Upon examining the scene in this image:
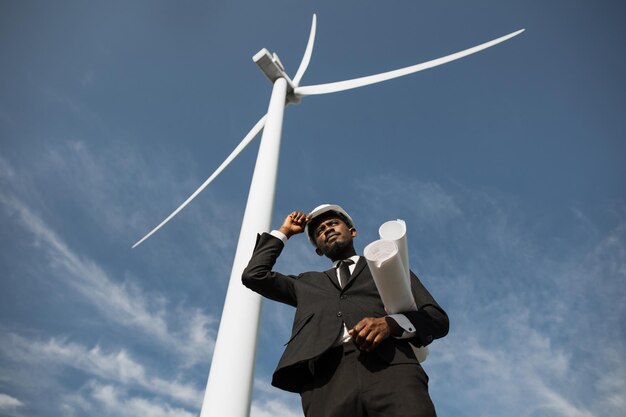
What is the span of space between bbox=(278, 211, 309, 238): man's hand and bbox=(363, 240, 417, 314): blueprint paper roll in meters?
1.23

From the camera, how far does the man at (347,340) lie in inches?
119

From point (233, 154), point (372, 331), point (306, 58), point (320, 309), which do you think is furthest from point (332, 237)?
point (306, 58)

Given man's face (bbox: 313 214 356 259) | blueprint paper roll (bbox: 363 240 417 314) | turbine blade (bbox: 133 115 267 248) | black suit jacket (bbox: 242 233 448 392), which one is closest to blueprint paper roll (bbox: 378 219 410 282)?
blueprint paper roll (bbox: 363 240 417 314)

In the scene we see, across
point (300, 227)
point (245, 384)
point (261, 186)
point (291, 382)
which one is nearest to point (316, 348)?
point (291, 382)

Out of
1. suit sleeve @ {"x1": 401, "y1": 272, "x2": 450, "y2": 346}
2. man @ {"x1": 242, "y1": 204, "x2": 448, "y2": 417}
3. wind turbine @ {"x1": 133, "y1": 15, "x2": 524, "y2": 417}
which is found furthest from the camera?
wind turbine @ {"x1": 133, "y1": 15, "x2": 524, "y2": 417}

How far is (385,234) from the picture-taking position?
3576mm

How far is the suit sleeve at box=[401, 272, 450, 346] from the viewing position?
3.32 metres

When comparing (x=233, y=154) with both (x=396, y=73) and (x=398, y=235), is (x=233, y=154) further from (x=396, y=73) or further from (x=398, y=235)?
(x=398, y=235)

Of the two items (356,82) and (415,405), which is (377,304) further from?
(356,82)

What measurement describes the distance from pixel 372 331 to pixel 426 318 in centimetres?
54

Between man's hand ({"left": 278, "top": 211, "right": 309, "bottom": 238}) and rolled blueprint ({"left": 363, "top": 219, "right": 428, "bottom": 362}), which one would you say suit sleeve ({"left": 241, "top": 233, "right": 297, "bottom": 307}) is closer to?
man's hand ({"left": 278, "top": 211, "right": 309, "bottom": 238})

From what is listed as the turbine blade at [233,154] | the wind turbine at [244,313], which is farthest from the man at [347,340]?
the turbine blade at [233,154]

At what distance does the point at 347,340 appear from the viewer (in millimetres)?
3422

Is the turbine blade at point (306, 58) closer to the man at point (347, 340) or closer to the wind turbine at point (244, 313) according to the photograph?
the wind turbine at point (244, 313)
